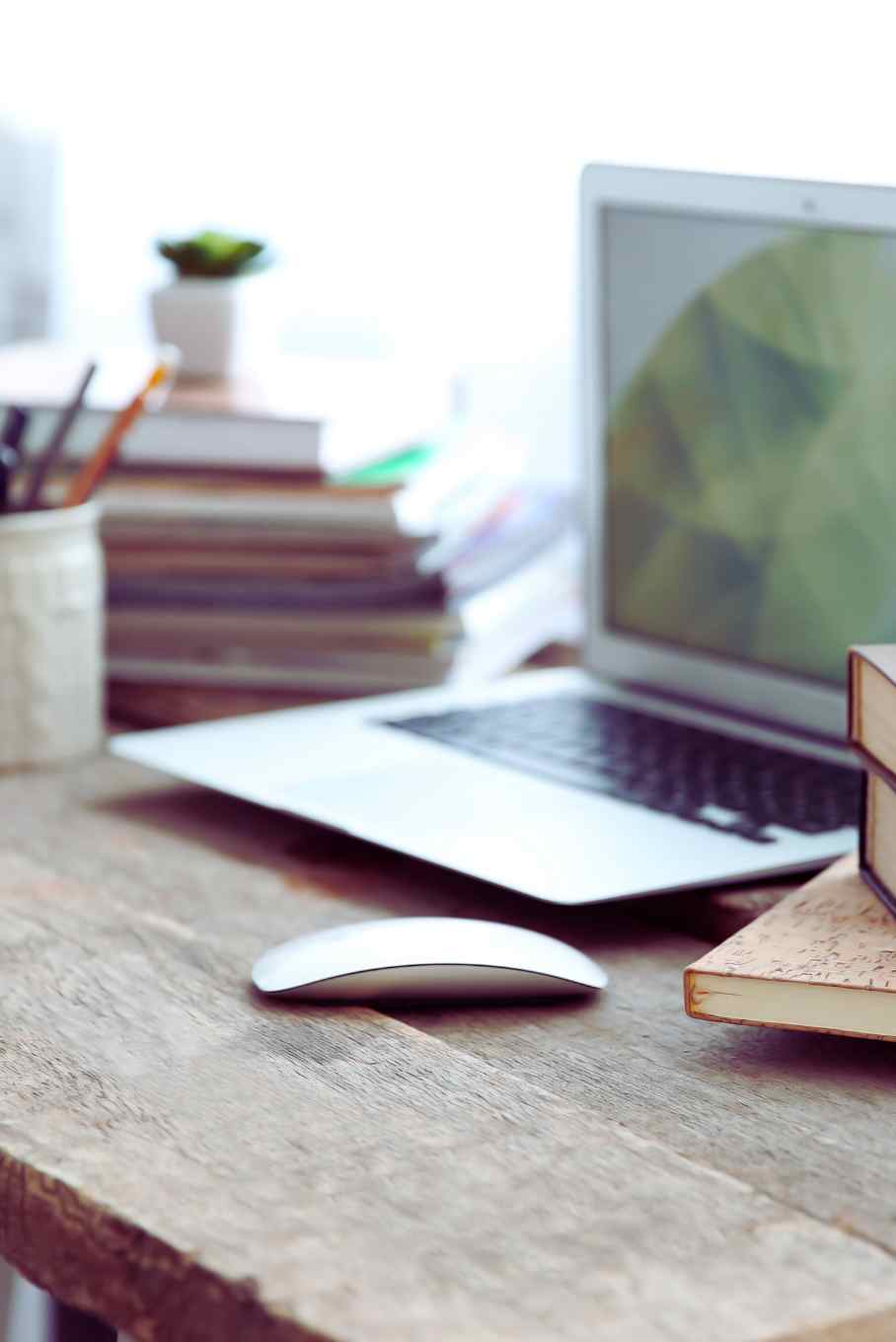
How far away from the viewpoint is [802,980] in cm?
61

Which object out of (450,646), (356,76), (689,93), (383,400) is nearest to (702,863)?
(450,646)

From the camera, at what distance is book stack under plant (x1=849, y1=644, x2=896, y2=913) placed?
26.2 inches

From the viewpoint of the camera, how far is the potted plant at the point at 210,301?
48.6 inches

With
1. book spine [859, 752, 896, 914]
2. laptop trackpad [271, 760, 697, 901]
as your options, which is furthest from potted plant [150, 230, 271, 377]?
book spine [859, 752, 896, 914]

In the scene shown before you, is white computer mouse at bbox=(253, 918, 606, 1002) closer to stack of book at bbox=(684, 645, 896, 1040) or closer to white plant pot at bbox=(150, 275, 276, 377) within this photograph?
stack of book at bbox=(684, 645, 896, 1040)

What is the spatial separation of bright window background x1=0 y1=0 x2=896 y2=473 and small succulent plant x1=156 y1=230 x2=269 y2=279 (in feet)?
0.92

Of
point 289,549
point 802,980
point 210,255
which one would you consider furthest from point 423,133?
point 802,980

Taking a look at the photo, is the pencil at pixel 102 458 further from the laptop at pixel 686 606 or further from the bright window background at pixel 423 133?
the bright window background at pixel 423 133

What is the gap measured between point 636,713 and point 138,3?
1.02m

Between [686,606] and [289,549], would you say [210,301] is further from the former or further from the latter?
[686,606]

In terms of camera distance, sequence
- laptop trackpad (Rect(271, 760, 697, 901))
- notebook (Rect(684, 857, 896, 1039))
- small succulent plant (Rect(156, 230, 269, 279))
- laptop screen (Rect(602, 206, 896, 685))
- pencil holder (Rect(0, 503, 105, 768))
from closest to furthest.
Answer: notebook (Rect(684, 857, 896, 1039)) < laptop trackpad (Rect(271, 760, 697, 901)) < laptop screen (Rect(602, 206, 896, 685)) < pencil holder (Rect(0, 503, 105, 768)) < small succulent plant (Rect(156, 230, 269, 279))

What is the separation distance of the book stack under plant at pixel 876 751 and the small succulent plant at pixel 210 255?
0.69 metres

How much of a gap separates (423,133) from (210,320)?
13.6 inches

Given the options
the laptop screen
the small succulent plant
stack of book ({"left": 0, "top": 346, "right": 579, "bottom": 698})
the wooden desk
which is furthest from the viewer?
the small succulent plant
